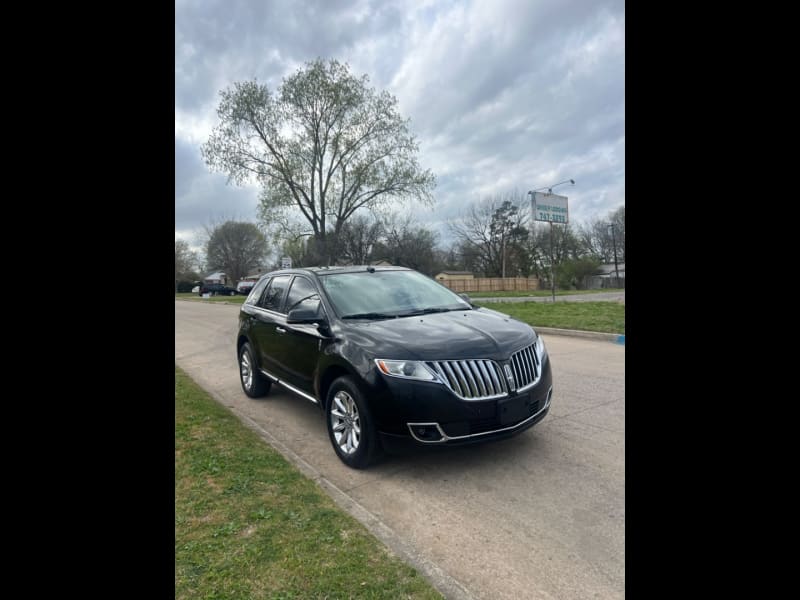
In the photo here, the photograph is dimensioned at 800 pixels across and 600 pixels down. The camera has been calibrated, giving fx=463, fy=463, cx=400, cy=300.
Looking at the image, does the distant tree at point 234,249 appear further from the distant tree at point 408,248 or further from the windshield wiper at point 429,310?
the windshield wiper at point 429,310

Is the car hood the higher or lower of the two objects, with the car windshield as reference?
lower

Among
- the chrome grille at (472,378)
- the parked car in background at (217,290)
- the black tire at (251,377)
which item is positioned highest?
the parked car in background at (217,290)

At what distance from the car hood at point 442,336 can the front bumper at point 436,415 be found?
0.84ft

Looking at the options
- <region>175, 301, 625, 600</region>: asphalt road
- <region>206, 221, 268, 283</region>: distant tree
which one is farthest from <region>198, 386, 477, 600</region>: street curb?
<region>206, 221, 268, 283</region>: distant tree

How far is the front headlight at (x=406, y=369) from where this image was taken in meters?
3.32

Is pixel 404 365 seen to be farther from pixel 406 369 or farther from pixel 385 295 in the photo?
pixel 385 295

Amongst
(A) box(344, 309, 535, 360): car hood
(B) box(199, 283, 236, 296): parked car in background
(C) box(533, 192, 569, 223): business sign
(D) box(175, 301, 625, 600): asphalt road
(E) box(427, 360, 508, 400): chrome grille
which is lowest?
(D) box(175, 301, 625, 600): asphalt road

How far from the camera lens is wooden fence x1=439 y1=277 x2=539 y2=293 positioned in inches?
1892

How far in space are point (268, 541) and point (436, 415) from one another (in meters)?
1.32

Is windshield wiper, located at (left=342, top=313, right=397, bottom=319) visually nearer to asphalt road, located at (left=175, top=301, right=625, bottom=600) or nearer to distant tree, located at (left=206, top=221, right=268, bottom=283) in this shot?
asphalt road, located at (left=175, top=301, right=625, bottom=600)

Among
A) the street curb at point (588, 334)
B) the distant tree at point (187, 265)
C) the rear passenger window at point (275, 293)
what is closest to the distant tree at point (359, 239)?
the street curb at point (588, 334)

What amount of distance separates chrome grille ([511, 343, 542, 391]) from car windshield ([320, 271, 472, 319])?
3.37 ft
